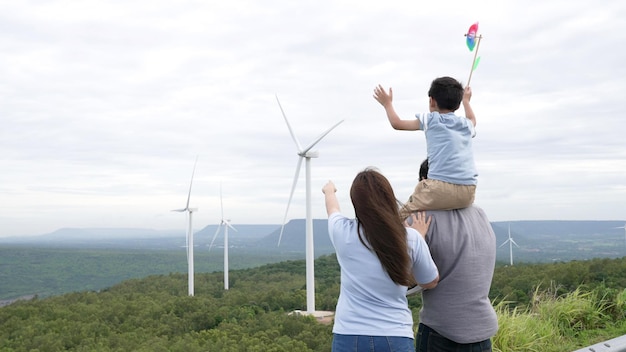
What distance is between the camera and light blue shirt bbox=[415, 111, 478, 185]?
137 inches

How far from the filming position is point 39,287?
116 m

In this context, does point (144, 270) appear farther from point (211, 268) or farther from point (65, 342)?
point (65, 342)

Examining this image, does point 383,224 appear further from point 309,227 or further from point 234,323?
point 309,227

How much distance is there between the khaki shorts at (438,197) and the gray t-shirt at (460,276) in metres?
0.06

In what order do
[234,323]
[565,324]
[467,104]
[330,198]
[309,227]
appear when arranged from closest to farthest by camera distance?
[330,198]
[467,104]
[565,324]
[234,323]
[309,227]

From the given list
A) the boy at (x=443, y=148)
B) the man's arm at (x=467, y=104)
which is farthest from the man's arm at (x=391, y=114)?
the man's arm at (x=467, y=104)

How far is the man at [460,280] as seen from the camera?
3402 millimetres

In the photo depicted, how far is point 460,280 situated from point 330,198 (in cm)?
82

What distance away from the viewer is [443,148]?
11.5 ft

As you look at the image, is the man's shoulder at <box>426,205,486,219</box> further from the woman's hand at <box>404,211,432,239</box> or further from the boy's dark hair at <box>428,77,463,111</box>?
the boy's dark hair at <box>428,77,463,111</box>

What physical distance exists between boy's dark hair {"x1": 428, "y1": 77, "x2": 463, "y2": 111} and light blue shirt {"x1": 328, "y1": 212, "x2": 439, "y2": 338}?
78cm

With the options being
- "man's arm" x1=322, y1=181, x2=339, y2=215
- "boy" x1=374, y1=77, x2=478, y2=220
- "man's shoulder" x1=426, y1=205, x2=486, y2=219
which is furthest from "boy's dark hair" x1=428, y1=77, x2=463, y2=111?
"man's arm" x1=322, y1=181, x2=339, y2=215

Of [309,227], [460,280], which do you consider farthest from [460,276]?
[309,227]

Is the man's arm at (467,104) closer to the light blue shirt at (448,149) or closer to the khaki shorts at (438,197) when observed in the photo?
the light blue shirt at (448,149)
